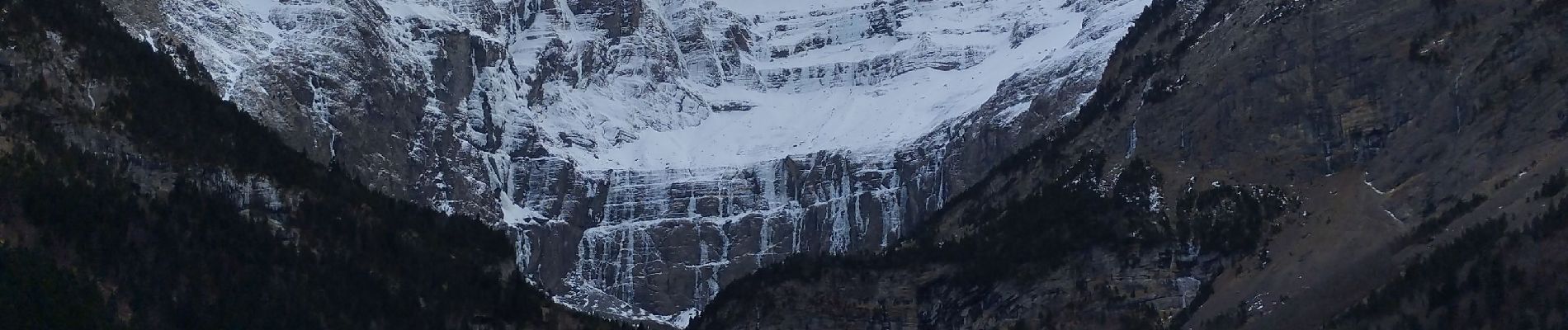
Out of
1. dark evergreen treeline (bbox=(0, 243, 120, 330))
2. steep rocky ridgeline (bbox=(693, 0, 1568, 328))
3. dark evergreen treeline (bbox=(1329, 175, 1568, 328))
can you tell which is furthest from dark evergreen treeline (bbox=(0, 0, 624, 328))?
dark evergreen treeline (bbox=(1329, 175, 1568, 328))

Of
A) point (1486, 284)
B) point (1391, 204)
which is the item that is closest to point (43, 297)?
point (1486, 284)

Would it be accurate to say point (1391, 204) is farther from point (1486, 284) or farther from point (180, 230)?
point (180, 230)

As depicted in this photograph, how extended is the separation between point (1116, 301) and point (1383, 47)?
2951cm

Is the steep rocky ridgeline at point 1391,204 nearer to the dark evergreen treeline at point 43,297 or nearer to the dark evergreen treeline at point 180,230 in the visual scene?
the dark evergreen treeline at point 180,230

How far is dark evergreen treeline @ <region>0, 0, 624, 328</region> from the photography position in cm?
12838

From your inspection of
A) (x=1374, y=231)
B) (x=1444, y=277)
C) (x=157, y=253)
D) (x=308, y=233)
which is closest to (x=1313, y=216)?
(x=1374, y=231)

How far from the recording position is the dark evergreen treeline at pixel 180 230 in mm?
128375

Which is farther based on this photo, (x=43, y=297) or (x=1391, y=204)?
(x=1391, y=204)

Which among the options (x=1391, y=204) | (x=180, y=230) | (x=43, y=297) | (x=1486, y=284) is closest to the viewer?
(x=43, y=297)

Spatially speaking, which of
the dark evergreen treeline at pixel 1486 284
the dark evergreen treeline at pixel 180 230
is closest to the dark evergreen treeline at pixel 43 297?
the dark evergreen treeline at pixel 180 230

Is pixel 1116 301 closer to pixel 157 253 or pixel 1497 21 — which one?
pixel 1497 21

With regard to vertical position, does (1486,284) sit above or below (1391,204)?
above

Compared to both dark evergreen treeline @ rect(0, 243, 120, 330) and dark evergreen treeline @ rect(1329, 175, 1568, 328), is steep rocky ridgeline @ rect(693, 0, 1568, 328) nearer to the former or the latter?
dark evergreen treeline @ rect(1329, 175, 1568, 328)

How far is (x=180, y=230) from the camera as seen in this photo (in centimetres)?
13800
